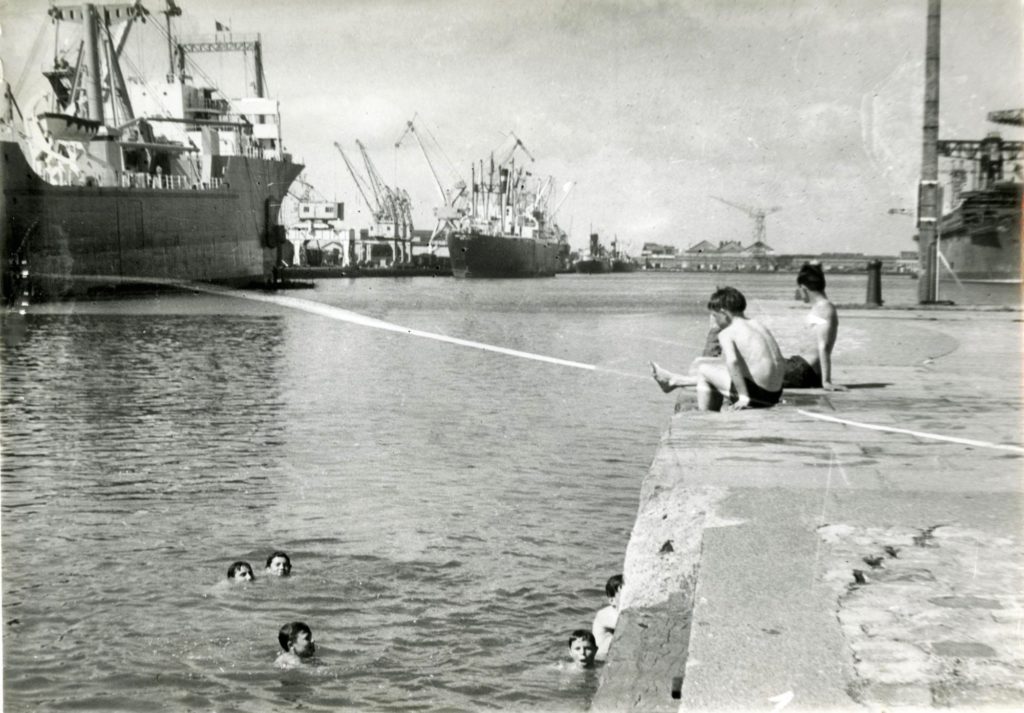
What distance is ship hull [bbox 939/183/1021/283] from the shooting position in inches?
1928

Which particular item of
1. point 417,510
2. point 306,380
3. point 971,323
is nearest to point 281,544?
point 417,510

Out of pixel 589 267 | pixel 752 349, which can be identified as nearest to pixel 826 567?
pixel 752 349

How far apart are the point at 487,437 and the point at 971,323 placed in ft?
26.1

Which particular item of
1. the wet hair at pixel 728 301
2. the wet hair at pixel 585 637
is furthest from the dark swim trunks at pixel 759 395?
the wet hair at pixel 585 637

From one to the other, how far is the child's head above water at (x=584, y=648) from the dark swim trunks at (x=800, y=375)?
337 centimetres

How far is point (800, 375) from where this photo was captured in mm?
9391

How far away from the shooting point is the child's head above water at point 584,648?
7070 mm

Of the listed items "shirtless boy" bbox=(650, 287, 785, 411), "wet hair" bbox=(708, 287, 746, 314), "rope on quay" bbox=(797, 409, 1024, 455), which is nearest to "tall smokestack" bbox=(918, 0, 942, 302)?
"shirtless boy" bbox=(650, 287, 785, 411)

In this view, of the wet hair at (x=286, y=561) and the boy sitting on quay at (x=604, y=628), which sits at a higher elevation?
the boy sitting on quay at (x=604, y=628)

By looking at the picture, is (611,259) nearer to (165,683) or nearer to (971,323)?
(971,323)

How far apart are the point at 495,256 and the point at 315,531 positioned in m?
107

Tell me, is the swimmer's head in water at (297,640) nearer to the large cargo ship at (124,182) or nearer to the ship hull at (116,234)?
the large cargo ship at (124,182)

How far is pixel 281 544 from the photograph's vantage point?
34.6 ft

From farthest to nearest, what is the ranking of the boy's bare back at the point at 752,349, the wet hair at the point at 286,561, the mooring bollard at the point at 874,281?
the mooring bollard at the point at 874,281 < the wet hair at the point at 286,561 < the boy's bare back at the point at 752,349
